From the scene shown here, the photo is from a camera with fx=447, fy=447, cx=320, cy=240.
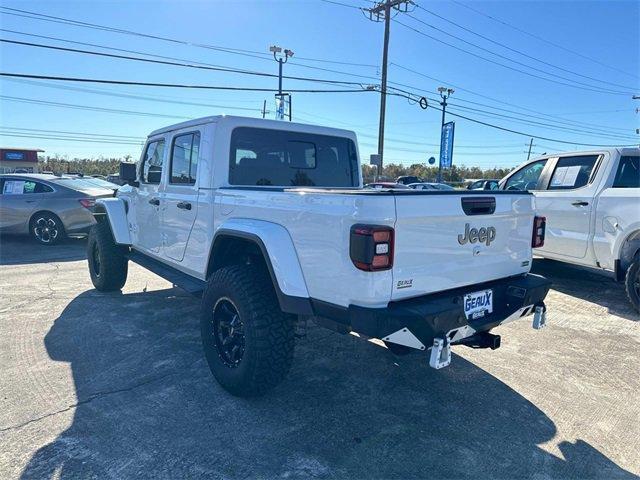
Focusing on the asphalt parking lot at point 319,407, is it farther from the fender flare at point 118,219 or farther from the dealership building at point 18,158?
the dealership building at point 18,158

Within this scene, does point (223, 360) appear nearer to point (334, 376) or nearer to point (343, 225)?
point (334, 376)

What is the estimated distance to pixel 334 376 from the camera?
3557mm

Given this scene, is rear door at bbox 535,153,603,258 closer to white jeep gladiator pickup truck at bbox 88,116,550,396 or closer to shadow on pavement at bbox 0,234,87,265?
white jeep gladiator pickup truck at bbox 88,116,550,396

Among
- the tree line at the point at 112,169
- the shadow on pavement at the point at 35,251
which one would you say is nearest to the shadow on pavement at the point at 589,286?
the shadow on pavement at the point at 35,251

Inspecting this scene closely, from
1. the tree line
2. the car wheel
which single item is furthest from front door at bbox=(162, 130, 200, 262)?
the tree line

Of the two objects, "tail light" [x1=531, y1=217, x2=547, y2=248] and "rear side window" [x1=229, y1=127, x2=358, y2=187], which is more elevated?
"rear side window" [x1=229, y1=127, x2=358, y2=187]

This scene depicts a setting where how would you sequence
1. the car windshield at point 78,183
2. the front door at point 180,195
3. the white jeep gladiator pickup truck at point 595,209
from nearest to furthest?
the front door at point 180,195 < the white jeep gladiator pickup truck at point 595,209 < the car windshield at point 78,183

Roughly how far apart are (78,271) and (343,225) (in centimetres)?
619

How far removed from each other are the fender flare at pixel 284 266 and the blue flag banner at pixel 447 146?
91.7 feet

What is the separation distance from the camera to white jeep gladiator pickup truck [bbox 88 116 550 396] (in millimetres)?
2457

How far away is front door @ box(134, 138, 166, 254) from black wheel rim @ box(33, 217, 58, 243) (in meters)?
5.26

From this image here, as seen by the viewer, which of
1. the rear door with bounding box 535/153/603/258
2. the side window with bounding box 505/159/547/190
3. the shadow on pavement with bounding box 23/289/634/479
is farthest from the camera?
the side window with bounding box 505/159/547/190

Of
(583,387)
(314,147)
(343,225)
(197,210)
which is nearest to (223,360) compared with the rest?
(197,210)

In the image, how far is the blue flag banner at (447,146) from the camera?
29.2 metres
